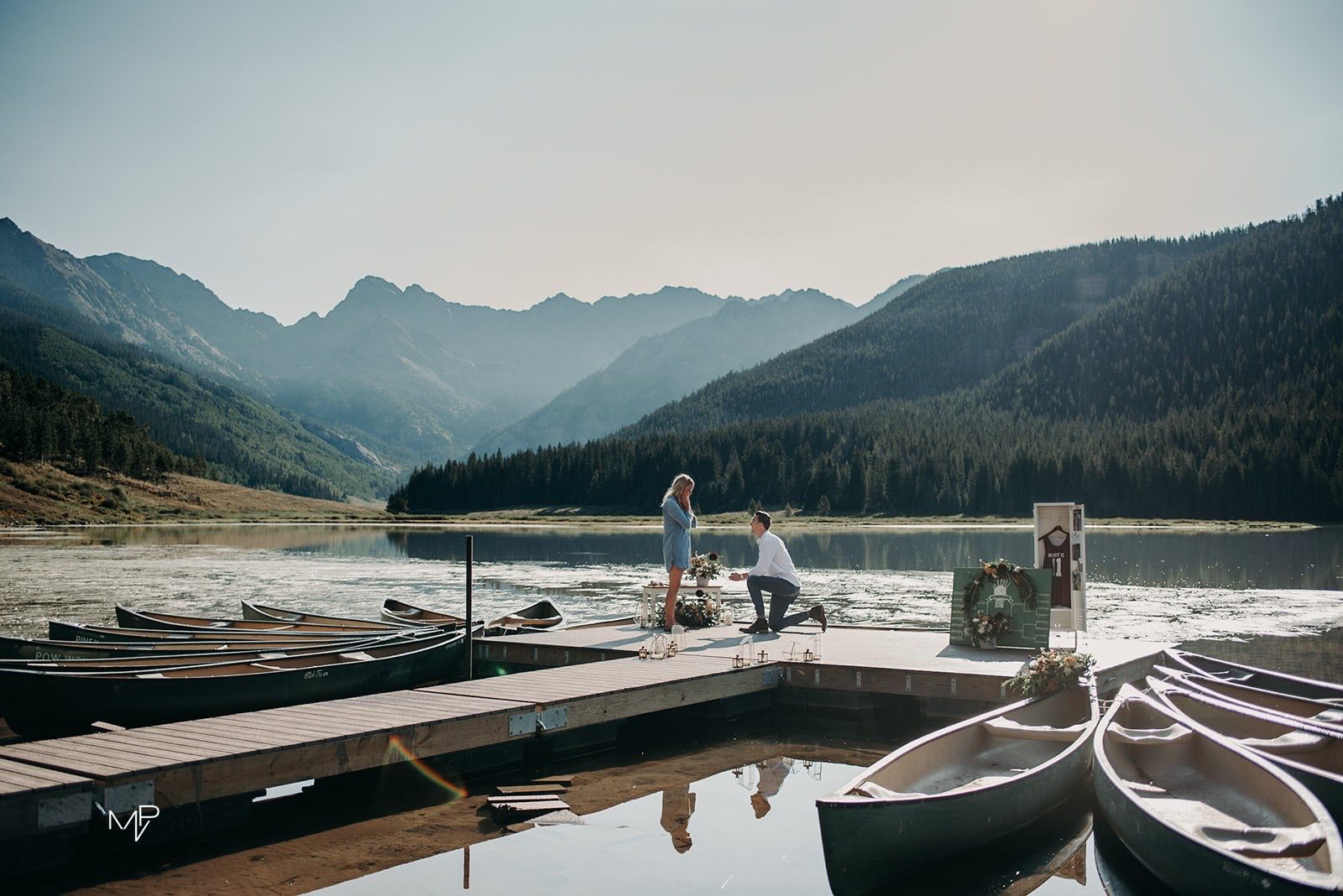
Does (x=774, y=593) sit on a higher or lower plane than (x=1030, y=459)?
lower

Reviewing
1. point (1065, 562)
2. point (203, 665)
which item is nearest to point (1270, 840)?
point (1065, 562)

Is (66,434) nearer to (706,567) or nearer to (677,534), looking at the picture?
(706,567)

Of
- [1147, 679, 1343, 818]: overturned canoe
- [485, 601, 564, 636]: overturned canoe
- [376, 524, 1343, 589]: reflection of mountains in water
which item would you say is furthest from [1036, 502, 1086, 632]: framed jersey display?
[376, 524, 1343, 589]: reflection of mountains in water

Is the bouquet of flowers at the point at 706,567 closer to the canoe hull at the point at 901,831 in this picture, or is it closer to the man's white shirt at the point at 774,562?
the man's white shirt at the point at 774,562

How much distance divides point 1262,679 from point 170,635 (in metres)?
16.1

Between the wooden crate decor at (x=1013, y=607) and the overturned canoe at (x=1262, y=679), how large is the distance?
77.9 inches

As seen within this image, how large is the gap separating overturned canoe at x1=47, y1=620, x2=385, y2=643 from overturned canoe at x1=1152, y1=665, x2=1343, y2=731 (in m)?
12.0

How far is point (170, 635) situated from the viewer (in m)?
18.2

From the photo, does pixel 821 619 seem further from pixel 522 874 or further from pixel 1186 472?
pixel 1186 472

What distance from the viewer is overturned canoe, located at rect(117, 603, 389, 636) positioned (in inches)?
788

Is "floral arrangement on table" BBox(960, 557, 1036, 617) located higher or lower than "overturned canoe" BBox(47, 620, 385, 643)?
higher

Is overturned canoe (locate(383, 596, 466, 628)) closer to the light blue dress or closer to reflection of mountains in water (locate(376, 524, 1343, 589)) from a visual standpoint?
the light blue dress

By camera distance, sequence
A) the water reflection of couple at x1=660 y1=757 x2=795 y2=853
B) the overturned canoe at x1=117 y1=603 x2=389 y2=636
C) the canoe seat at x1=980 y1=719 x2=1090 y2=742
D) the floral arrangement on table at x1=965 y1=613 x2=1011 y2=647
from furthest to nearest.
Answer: the overturned canoe at x1=117 y1=603 x2=389 y2=636, the floral arrangement on table at x1=965 y1=613 x2=1011 y2=647, the canoe seat at x1=980 y1=719 x2=1090 y2=742, the water reflection of couple at x1=660 y1=757 x2=795 y2=853

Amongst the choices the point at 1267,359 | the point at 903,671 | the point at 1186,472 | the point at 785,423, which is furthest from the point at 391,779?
the point at 1267,359
